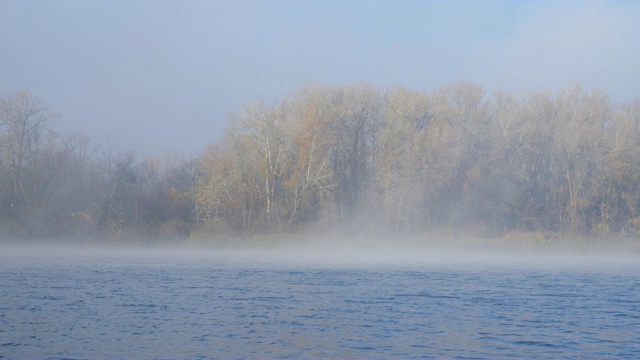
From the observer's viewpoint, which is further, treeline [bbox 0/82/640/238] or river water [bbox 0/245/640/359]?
treeline [bbox 0/82/640/238]

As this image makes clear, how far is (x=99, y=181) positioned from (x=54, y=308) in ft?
141

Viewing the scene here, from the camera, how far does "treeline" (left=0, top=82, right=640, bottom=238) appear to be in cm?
5731

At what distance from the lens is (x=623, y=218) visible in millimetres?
58500

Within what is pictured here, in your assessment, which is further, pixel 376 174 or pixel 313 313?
pixel 376 174

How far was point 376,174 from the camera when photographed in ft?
194

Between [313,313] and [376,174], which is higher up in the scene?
[376,174]

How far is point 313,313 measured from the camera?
Result: 2053 cm

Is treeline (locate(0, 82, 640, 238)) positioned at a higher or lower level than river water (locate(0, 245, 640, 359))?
higher

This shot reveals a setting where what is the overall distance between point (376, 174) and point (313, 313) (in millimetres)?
39040

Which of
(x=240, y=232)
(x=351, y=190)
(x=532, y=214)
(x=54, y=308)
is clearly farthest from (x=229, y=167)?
(x=54, y=308)

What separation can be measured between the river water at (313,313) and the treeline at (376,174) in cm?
2229

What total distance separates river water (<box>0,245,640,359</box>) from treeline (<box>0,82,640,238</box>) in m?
22.3

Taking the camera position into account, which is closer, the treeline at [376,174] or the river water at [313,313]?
the river water at [313,313]

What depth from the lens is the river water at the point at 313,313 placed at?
15703 millimetres
